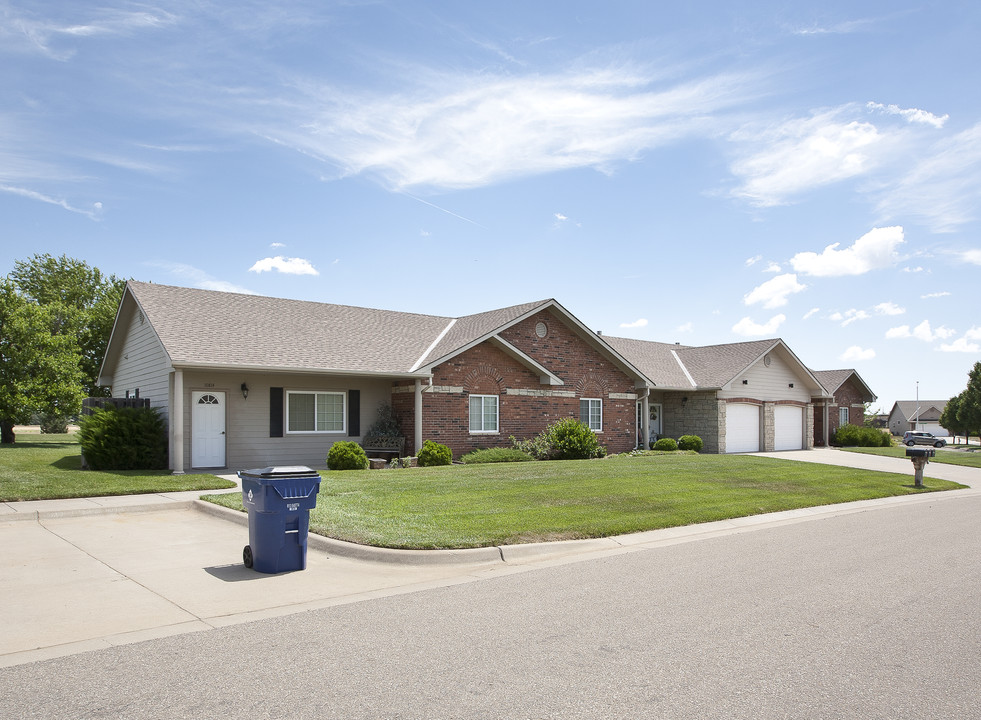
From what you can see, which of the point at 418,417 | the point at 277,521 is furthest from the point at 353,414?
the point at 277,521

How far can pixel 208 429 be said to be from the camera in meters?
20.2

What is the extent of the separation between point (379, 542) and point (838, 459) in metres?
24.4

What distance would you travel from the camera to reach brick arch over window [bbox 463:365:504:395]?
24.1 metres

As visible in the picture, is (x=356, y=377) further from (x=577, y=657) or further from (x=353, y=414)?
(x=577, y=657)

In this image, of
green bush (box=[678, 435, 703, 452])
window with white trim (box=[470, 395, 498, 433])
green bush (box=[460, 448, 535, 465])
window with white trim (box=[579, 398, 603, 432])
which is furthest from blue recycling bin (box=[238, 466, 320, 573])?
green bush (box=[678, 435, 703, 452])

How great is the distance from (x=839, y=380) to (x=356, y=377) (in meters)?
30.0

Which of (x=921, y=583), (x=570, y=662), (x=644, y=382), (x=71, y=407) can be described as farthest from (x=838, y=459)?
(x=71, y=407)

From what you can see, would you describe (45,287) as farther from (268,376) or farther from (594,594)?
(594,594)

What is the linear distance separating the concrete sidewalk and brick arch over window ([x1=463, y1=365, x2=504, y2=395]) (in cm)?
1167

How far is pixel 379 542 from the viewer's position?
9469 mm

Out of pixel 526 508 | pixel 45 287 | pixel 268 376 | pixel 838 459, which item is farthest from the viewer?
pixel 45 287

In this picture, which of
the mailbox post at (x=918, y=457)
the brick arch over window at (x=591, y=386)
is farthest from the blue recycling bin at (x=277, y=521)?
the brick arch over window at (x=591, y=386)

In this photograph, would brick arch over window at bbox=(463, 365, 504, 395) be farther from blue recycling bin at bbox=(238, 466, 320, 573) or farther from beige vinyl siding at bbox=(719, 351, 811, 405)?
blue recycling bin at bbox=(238, 466, 320, 573)

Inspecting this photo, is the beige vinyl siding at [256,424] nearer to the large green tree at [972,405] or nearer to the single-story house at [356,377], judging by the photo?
the single-story house at [356,377]
